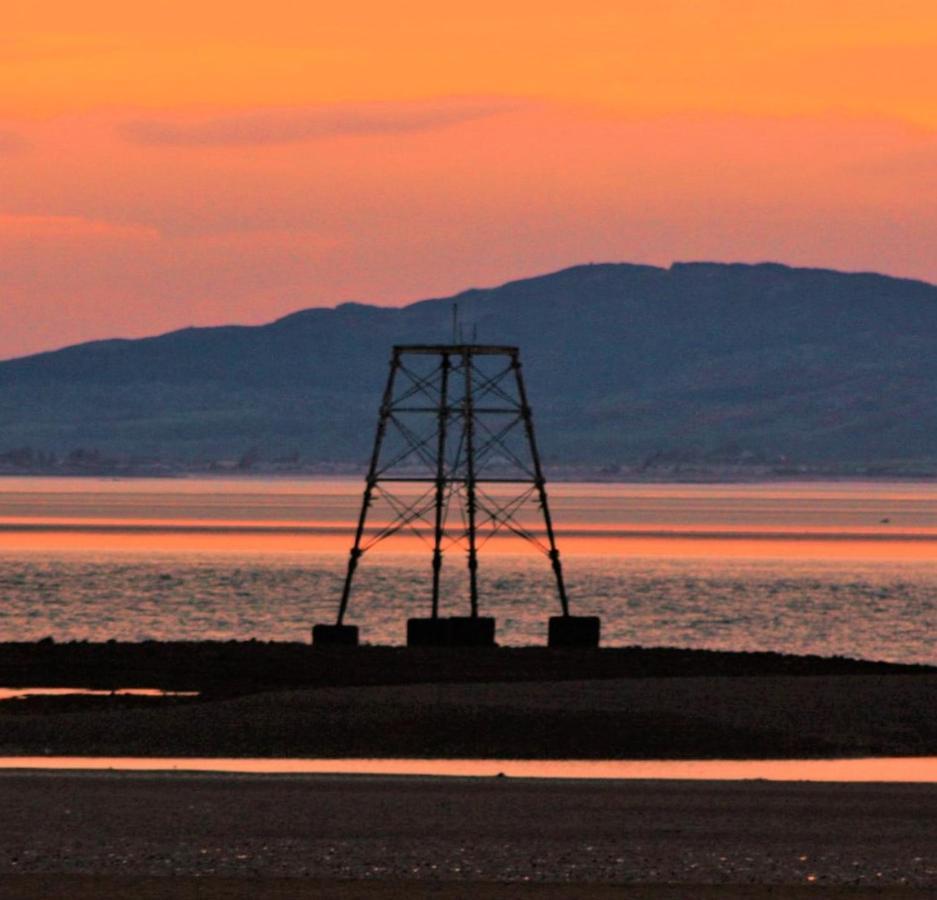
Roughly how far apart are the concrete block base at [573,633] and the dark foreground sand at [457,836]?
2458 cm

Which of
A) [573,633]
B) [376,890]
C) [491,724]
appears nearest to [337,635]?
[573,633]

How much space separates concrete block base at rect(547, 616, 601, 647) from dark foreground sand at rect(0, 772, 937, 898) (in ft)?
80.6

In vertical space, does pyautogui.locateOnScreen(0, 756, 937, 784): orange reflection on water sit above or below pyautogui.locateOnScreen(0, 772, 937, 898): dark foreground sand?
below

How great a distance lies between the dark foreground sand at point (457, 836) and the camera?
21.0 meters

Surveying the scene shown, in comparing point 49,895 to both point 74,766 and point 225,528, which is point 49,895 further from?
point 225,528

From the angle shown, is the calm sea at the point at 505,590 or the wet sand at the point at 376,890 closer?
the wet sand at the point at 376,890

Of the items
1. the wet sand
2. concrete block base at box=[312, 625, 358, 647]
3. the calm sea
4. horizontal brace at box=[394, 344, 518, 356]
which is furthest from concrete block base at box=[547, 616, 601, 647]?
the wet sand

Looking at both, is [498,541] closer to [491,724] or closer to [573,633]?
[573,633]

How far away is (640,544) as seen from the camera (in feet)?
508

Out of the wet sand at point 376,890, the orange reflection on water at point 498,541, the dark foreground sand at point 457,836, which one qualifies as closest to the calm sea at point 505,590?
the orange reflection on water at point 498,541

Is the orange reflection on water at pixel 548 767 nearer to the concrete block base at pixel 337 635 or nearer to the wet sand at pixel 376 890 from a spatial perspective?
the wet sand at pixel 376 890

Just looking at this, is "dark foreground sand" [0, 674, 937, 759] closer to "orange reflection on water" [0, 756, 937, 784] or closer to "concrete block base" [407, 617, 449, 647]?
"orange reflection on water" [0, 756, 937, 784]

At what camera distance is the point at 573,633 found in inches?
2131

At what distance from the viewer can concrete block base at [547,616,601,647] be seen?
5406cm
